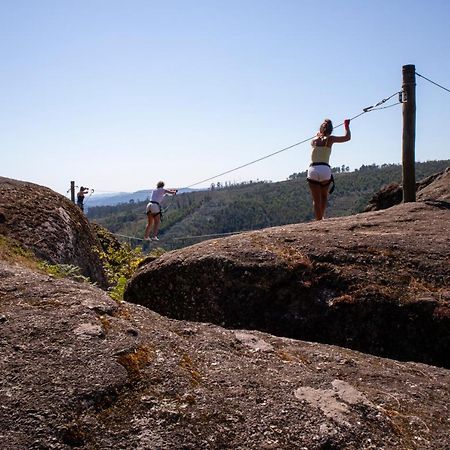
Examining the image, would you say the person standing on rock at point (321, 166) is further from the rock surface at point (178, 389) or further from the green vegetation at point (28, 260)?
the rock surface at point (178, 389)

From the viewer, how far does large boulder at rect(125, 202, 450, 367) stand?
4.61 meters

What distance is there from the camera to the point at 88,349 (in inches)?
118

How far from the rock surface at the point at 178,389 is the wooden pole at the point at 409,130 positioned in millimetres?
5381

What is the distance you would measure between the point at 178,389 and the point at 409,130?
685 cm

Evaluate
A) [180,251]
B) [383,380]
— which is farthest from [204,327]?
[180,251]

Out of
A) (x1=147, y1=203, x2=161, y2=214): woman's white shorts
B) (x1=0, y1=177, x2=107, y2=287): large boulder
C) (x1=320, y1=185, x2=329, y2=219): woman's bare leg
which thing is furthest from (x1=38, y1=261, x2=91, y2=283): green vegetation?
(x1=147, y1=203, x2=161, y2=214): woman's white shorts

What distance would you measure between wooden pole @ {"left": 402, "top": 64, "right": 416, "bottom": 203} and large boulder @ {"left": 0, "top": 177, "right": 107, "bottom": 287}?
5.70 meters

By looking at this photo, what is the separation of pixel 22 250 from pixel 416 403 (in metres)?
6.54

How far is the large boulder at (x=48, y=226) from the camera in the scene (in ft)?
28.7

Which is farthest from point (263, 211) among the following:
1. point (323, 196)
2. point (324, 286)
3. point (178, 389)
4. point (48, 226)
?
point (178, 389)

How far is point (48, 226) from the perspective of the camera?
9359 millimetres

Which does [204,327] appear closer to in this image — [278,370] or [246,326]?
[278,370]

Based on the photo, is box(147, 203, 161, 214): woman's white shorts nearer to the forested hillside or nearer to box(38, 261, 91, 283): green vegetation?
box(38, 261, 91, 283): green vegetation

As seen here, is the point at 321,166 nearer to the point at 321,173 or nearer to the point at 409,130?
the point at 321,173
